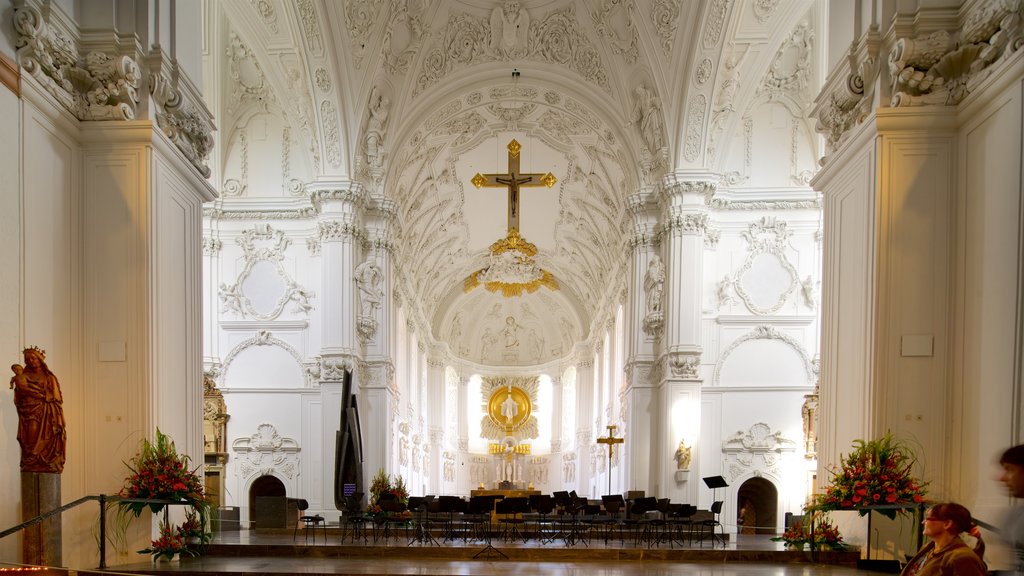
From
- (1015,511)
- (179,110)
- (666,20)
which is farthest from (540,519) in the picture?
(1015,511)

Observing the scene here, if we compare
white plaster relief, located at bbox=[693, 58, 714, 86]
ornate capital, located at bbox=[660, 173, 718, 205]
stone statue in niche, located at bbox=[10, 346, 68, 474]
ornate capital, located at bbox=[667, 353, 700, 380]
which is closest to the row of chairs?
ornate capital, located at bbox=[667, 353, 700, 380]

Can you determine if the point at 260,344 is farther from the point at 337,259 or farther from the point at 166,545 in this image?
the point at 166,545

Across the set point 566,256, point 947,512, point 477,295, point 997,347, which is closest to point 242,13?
point 997,347

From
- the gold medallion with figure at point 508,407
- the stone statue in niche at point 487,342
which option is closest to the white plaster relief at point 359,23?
the stone statue in niche at point 487,342

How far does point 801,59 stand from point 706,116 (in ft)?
7.89

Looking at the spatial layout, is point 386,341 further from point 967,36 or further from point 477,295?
point 477,295

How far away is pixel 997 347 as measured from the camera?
855cm

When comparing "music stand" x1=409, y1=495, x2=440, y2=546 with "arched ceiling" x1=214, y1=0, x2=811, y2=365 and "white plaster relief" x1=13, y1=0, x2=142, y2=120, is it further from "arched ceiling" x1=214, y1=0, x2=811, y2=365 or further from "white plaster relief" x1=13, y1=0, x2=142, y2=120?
"arched ceiling" x1=214, y1=0, x2=811, y2=365

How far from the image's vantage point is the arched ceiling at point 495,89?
65.6 feet

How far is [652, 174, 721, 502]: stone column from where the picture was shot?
20625 mm

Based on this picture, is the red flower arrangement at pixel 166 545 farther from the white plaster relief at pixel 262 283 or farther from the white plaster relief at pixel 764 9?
the white plaster relief at pixel 764 9

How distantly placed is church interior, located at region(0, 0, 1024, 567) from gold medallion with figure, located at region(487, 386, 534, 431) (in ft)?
0.47

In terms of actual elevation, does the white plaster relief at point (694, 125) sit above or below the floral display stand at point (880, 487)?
above

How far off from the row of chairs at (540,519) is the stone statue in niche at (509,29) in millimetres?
12630
